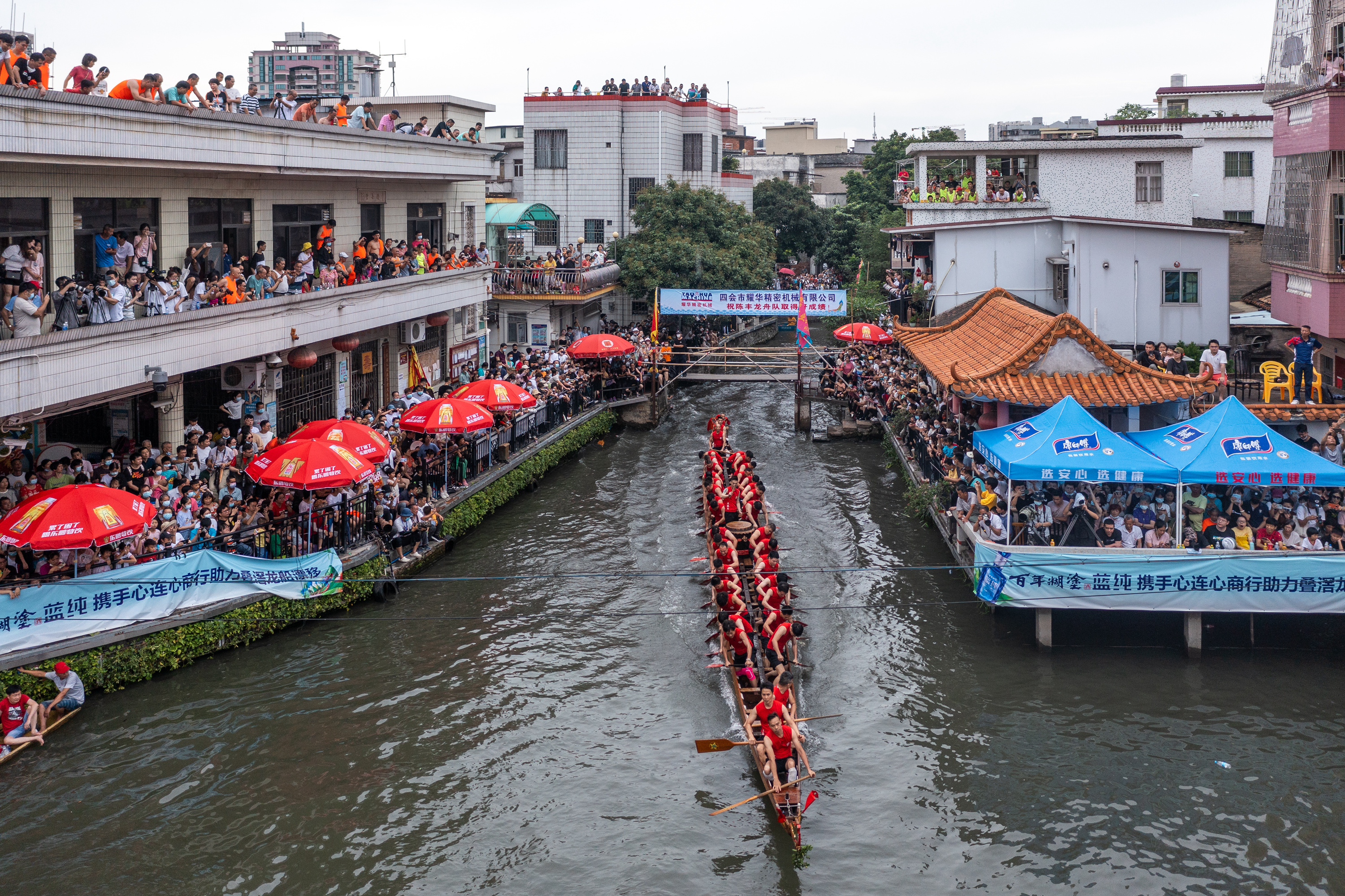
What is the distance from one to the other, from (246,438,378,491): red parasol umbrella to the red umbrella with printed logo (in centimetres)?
2429

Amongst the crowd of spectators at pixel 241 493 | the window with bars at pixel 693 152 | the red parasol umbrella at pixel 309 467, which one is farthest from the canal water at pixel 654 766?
the window with bars at pixel 693 152

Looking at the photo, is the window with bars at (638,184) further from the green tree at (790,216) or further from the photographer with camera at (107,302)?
the photographer with camera at (107,302)

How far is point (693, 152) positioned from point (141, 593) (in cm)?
4200

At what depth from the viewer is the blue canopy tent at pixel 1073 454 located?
1833 centimetres

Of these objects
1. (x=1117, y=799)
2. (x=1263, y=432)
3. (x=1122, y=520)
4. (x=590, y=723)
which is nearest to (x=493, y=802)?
(x=590, y=723)

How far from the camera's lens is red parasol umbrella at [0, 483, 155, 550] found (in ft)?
49.3

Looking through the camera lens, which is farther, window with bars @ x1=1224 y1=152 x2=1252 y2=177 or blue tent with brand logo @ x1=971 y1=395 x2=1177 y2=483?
window with bars @ x1=1224 y1=152 x2=1252 y2=177

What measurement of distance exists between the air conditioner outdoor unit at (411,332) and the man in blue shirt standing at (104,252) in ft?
38.7

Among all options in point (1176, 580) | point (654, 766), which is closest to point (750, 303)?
point (1176, 580)

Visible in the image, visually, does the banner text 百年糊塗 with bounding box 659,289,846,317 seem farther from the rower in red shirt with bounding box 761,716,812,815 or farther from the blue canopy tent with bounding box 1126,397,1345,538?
the rower in red shirt with bounding box 761,716,812,815

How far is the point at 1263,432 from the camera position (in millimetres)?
18516

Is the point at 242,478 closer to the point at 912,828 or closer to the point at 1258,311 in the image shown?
the point at 912,828

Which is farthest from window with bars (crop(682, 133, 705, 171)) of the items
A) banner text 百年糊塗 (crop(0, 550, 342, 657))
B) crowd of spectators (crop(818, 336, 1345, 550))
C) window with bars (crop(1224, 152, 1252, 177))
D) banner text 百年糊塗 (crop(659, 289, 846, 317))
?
banner text 百年糊塗 (crop(0, 550, 342, 657))

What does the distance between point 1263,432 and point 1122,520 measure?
2491 mm
